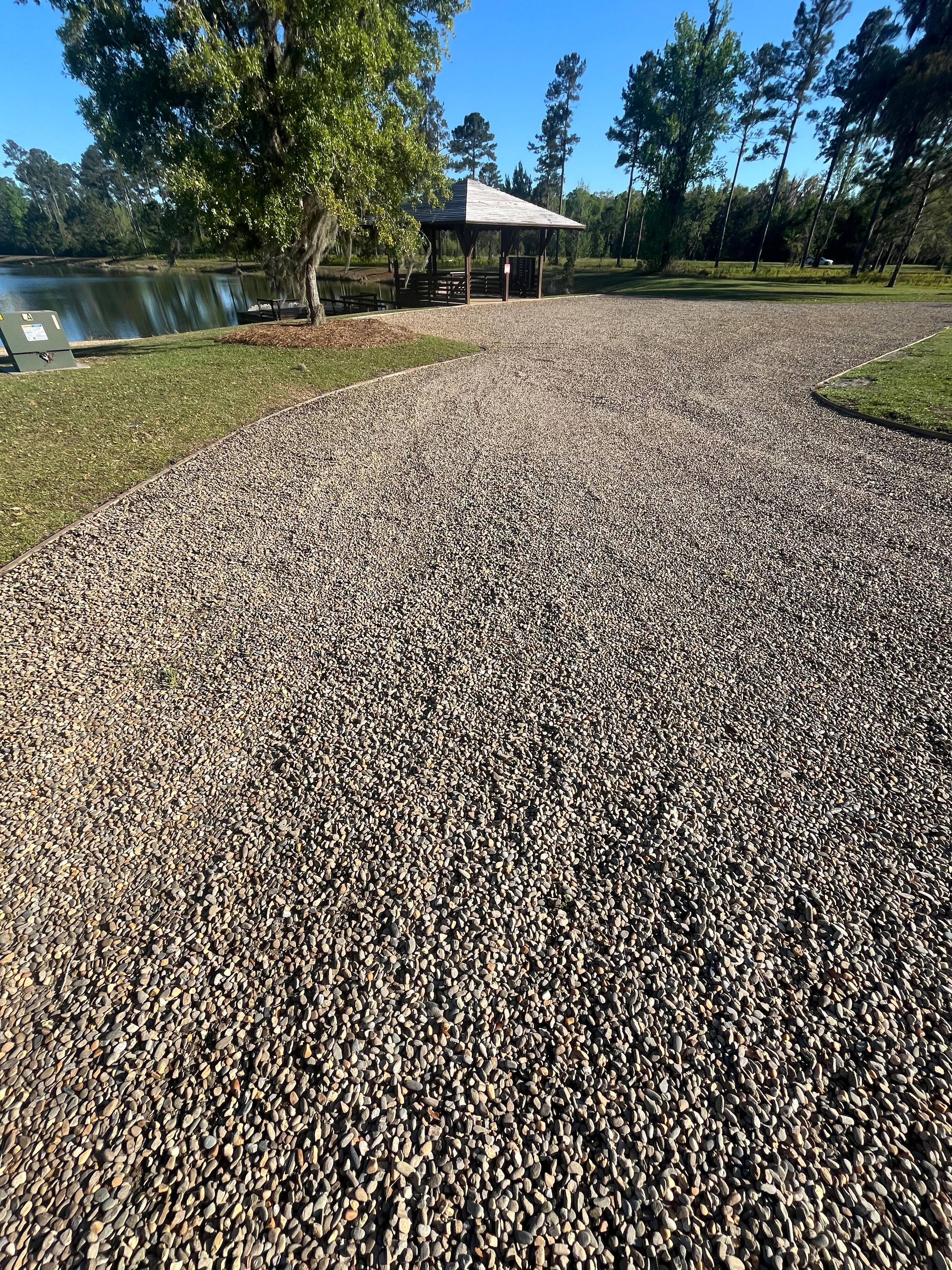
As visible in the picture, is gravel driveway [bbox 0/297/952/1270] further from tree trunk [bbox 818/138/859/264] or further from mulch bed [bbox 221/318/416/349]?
tree trunk [bbox 818/138/859/264]

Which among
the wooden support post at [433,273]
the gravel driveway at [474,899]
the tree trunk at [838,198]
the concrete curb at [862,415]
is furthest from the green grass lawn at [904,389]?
the tree trunk at [838,198]

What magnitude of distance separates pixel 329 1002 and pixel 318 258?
17.8 metres

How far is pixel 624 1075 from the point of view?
1912 millimetres

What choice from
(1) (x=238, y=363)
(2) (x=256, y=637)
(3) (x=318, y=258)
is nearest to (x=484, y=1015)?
(2) (x=256, y=637)

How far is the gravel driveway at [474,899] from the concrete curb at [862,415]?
3.95 metres

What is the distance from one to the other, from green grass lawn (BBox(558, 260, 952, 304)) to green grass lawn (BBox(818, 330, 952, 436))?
1402cm

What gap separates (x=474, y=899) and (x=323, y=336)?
1562 cm

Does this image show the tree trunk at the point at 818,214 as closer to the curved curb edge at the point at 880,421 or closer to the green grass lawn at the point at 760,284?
the green grass lawn at the point at 760,284

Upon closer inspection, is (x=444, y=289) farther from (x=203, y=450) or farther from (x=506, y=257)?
(x=203, y=450)

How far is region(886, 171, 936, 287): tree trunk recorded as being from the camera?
28.3m

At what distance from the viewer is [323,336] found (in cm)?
1460

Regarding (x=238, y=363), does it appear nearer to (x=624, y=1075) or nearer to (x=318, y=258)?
(x=318, y=258)

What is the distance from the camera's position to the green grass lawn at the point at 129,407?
5.83 meters

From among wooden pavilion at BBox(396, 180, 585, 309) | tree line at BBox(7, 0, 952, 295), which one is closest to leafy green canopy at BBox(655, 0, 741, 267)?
tree line at BBox(7, 0, 952, 295)
